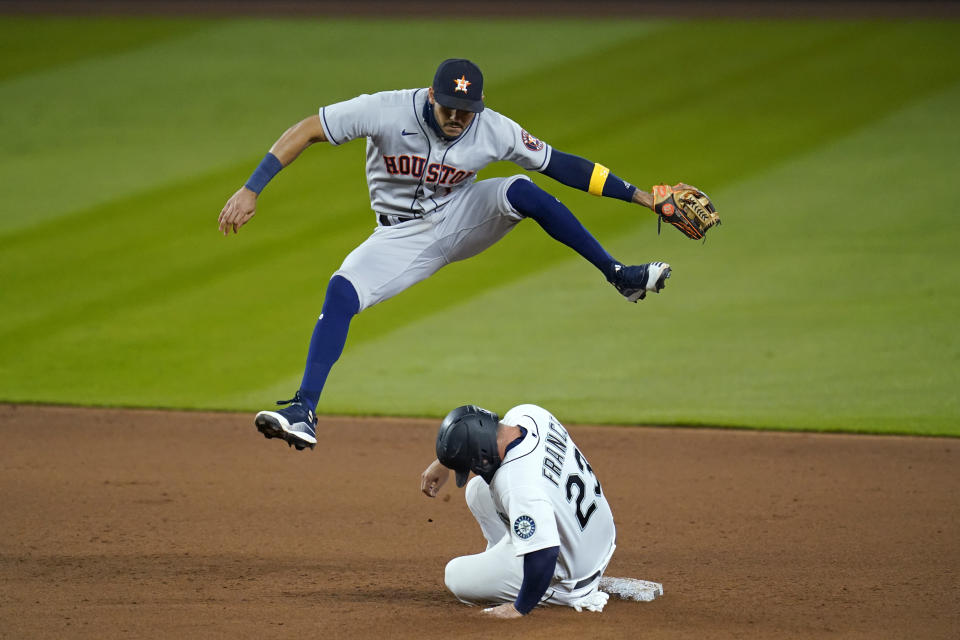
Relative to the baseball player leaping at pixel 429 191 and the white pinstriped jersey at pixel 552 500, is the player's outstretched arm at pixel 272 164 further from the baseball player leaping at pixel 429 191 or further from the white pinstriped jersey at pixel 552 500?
the white pinstriped jersey at pixel 552 500

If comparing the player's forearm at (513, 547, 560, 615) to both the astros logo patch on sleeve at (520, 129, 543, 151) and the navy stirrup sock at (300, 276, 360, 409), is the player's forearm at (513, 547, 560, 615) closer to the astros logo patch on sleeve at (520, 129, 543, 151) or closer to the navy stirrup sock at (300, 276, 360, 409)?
the navy stirrup sock at (300, 276, 360, 409)

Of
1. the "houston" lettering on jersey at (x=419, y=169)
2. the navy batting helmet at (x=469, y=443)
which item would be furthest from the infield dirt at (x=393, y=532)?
the "houston" lettering on jersey at (x=419, y=169)

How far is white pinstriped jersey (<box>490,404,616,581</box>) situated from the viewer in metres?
5.39

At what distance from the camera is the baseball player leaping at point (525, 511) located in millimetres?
5426

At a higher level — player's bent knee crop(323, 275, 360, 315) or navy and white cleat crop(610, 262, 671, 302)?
navy and white cleat crop(610, 262, 671, 302)

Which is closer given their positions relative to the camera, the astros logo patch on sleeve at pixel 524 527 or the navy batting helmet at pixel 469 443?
the astros logo patch on sleeve at pixel 524 527

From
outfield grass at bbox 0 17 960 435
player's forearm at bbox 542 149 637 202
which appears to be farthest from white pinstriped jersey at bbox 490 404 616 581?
outfield grass at bbox 0 17 960 435

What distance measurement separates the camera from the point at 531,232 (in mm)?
14125

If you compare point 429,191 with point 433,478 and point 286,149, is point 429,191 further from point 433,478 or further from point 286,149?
point 433,478

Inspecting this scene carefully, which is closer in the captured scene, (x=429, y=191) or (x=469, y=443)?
(x=469, y=443)

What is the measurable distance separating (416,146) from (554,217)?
79 cm

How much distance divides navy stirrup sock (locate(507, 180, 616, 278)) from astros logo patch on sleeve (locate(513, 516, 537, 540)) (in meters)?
1.40

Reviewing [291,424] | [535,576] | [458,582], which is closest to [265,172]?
[291,424]

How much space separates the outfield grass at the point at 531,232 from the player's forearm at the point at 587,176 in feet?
12.5
